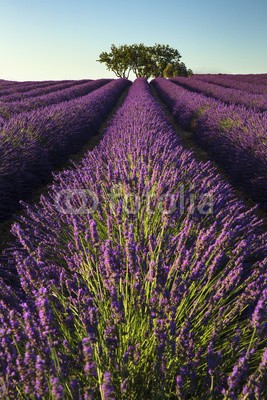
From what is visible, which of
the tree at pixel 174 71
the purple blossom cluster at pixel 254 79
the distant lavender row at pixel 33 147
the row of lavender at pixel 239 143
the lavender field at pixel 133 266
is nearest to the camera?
the lavender field at pixel 133 266

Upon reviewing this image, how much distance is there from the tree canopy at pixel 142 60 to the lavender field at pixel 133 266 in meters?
41.2

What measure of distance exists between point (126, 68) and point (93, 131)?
136 feet

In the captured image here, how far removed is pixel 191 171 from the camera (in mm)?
3543

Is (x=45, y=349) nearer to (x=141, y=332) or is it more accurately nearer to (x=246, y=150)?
(x=141, y=332)

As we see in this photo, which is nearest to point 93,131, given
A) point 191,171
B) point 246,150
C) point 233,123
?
point 233,123

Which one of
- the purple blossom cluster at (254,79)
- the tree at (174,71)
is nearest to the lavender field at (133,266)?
the purple blossom cluster at (254,79)

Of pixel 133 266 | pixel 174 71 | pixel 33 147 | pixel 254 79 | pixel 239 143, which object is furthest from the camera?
pixel 174 71

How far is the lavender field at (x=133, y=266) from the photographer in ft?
4.04

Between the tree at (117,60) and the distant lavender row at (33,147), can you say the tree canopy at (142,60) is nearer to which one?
the tree at (117,60)

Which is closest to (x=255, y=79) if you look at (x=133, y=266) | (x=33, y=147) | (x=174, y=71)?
(x=174, y=71)

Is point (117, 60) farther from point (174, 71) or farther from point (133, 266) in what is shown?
point (133, 266)

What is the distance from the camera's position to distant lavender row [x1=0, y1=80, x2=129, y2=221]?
4.50m

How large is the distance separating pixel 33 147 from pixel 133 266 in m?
4.30

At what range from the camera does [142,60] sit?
46.2m
